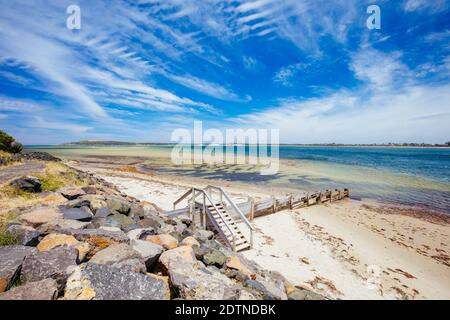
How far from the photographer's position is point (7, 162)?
12984 millimetres

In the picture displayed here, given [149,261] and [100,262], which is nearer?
[100,262]

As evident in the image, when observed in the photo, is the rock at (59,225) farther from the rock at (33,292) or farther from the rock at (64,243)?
the rock at (33,292)

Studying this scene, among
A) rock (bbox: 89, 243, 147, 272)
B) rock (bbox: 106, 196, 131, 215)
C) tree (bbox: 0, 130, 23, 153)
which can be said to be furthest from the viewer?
tree (bbox: 0, 130, 23, 153)

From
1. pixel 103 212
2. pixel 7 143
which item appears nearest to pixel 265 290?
pixel 103 212

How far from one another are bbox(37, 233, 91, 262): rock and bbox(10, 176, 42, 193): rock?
5.10 metres

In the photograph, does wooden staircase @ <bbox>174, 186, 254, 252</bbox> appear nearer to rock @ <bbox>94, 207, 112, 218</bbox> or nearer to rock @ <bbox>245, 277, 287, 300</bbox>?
rock @ <bbox>245, 277, 287, 300</bbox>

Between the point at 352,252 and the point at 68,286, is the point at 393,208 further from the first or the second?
the point at 68,286

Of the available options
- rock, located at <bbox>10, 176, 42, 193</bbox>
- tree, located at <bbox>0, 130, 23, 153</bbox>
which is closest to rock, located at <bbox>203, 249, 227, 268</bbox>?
rock, located at <bbox>10, 176, 42, 193</bbox>

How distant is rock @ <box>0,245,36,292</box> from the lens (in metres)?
2.93

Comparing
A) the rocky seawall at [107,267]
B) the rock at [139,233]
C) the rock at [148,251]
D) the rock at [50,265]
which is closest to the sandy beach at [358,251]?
the rocky seawall at [107,267]

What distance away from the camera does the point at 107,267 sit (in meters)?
3.30

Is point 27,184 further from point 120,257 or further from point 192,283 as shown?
point 192,283
